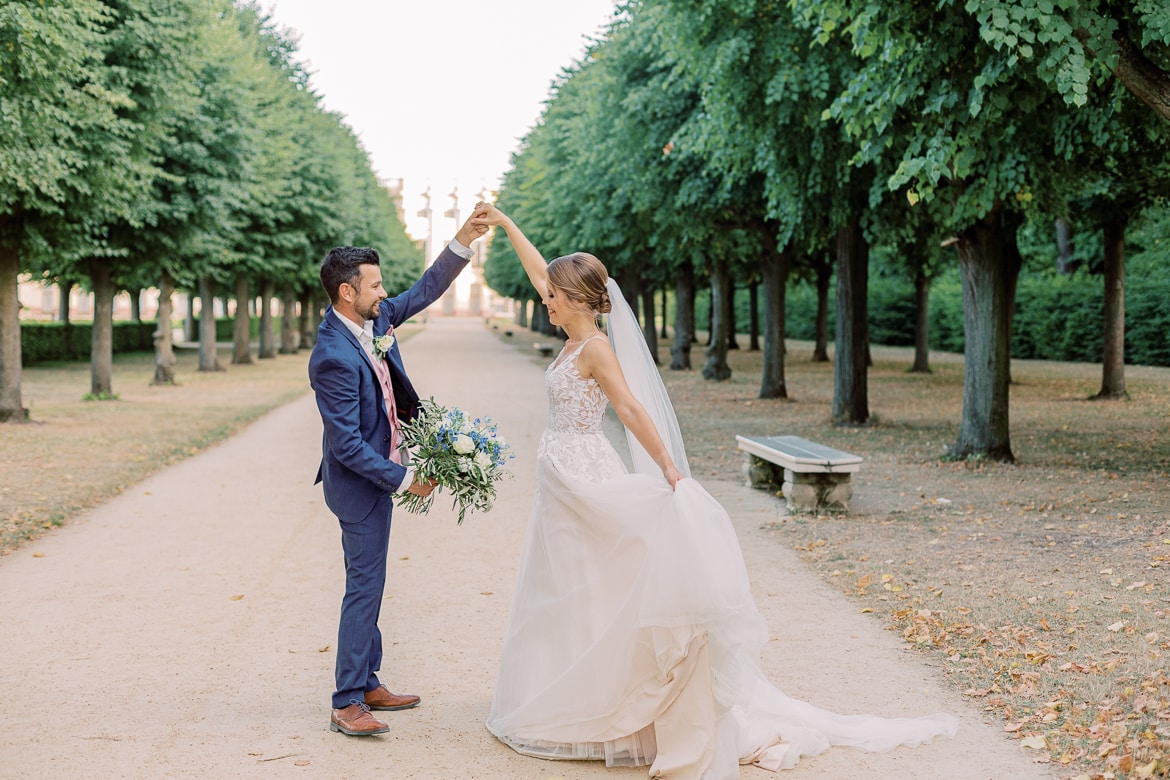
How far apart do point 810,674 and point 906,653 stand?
0.70 meters

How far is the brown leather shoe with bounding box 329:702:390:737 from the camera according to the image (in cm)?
473

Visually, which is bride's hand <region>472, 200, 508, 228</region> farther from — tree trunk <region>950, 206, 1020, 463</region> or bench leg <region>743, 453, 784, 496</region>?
tree trunk <region>950, 206, 1020, 463</region>

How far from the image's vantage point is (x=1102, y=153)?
1277 centimetres

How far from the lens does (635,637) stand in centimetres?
454

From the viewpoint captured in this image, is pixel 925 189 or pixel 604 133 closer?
pixel 925 189

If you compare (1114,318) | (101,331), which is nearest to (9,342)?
(101,331)

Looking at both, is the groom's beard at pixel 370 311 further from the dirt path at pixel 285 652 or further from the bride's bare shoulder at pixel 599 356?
the dirt path at pixel 285 652

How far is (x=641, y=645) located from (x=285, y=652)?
7.93ft

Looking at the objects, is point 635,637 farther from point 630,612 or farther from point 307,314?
point 307,314

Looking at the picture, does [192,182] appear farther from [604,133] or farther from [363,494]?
[363,494]

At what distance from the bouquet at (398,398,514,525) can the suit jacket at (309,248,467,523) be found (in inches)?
4.8

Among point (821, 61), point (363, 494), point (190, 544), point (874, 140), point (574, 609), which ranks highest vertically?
point (821, 61)

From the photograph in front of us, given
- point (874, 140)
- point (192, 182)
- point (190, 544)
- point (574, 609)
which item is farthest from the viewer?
point (192, 182)

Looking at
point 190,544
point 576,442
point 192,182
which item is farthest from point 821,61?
point 192,182
